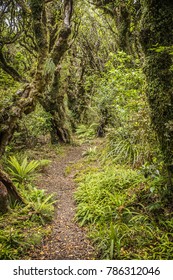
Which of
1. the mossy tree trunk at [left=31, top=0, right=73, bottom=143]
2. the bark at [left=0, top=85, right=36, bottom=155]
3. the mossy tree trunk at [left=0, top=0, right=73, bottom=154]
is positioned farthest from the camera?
the mossy tree trunk at [left=31, top=0, right=73, bottom=143]

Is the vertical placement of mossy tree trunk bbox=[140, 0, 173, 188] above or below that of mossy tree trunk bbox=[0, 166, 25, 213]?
above

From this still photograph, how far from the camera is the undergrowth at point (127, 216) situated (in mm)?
3582

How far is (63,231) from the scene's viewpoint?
4.50 meters

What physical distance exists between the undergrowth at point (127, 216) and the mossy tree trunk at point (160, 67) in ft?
2.77

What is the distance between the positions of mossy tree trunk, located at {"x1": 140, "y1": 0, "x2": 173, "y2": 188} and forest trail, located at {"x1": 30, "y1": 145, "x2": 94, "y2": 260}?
6.91ft

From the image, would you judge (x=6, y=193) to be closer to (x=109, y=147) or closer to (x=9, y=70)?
(x=109, y=147)

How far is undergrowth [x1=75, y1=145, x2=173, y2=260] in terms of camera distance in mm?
3582

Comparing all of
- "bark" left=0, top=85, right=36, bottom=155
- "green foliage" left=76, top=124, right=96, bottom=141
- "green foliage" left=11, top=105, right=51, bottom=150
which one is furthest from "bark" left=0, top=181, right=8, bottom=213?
"green foliage" left=76, top=124, right=96, bottom=141

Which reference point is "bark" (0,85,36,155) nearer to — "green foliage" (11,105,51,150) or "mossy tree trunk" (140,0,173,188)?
"green foliage" (11,105,51,150)

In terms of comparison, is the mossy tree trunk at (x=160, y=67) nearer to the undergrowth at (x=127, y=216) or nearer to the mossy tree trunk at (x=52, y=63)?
the undergrowth at (x=127, y=216)

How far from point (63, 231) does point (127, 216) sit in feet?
4.49

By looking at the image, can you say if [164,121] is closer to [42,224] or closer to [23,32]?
[42,224]

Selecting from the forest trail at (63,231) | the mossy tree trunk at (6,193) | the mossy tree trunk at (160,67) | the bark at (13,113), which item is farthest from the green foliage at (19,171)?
the mossy tree trunk at (160,67)

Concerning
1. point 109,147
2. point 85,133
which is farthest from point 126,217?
point 85,133
